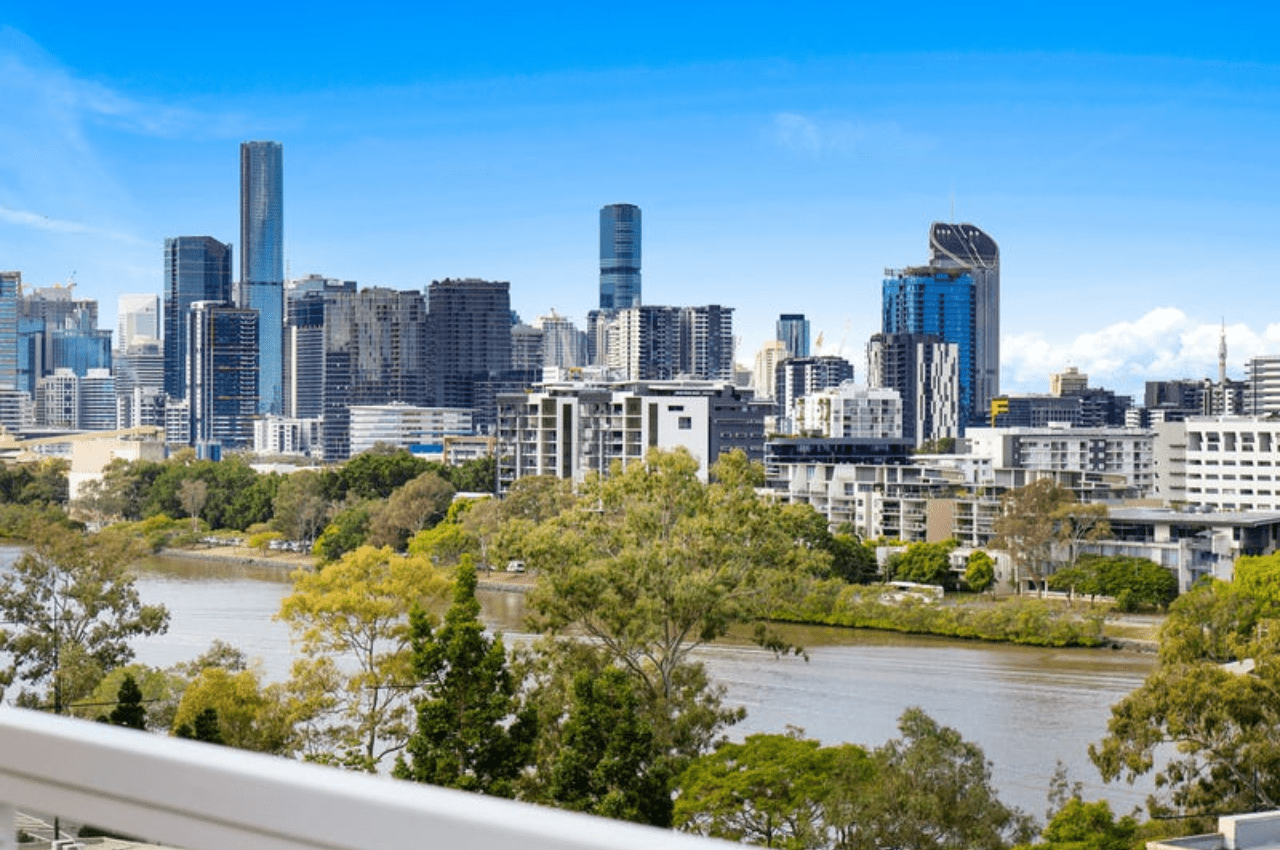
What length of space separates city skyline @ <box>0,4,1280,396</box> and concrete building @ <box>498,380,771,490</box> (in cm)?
94

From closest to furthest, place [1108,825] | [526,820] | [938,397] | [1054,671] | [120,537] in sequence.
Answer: [526,820] → [1108,825] → [120,537] → [1054,671] → [938,397]

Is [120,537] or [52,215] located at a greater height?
[52,215]

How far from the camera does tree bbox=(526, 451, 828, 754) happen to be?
4.32 meters

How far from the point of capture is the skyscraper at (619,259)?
9930 mm

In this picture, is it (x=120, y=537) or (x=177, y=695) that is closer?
(x=177, y=695)

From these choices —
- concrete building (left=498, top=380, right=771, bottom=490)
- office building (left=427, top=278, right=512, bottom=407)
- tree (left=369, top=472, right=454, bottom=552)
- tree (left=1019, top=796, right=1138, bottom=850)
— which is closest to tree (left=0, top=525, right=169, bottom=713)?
tree (left=369, top=472, right=454, bottom=552)

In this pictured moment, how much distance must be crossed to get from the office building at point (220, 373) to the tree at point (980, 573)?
4.68 meters

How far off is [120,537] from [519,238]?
410cm

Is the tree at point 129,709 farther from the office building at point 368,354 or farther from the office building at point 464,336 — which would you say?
the office building at point 464,336

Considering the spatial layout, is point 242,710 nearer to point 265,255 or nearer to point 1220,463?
point 265,255

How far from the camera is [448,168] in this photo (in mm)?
8953

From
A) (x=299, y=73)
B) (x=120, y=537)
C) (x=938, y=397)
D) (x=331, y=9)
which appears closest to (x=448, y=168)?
(x=299, y=73)

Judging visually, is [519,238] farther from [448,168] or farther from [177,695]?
[177,695]

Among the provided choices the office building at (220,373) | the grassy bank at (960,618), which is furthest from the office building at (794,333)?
the office building at (220,373)
